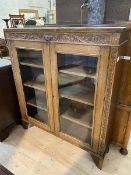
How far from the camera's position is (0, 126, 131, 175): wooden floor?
1.42 m

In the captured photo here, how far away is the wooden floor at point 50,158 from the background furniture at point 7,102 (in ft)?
0.50

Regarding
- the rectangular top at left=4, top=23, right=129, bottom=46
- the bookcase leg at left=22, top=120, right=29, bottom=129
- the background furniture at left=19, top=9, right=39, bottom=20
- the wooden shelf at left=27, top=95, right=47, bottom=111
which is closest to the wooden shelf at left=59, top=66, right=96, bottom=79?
the rectangular top at left=4, top=23, right=129, bottom=46

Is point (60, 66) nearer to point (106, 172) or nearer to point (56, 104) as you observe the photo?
point (56, 104)

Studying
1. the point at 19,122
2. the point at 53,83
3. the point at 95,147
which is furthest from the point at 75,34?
the point at 19,122

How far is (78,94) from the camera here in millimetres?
1412

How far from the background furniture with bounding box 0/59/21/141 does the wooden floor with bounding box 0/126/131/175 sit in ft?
0.50

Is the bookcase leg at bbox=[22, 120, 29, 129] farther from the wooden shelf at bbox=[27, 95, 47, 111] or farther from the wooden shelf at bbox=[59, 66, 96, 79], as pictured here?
the wooden shelf at bbox=[59, 66, 96, 79]

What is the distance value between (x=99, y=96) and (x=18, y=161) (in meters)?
1.09

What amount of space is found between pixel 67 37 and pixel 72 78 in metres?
0.44

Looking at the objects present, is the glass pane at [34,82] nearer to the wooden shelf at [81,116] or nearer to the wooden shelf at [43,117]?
the wooden shelf at [43,117]

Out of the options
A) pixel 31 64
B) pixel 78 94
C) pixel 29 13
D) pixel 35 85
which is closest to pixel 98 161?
pixel 78 94

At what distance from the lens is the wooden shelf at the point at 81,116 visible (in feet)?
4.62

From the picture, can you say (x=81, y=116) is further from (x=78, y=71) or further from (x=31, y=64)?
(x=31, y=64)

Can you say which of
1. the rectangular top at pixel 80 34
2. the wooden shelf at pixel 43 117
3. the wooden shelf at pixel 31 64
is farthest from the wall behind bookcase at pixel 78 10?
the wooden shelf at pixel 43 117
